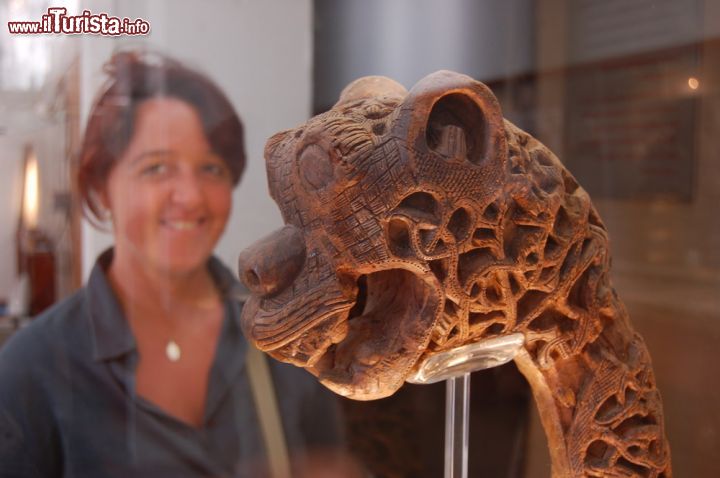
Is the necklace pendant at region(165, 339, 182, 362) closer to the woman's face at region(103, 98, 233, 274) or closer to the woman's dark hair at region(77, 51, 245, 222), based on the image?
the woman's face at region(103, 98, 233, 274)

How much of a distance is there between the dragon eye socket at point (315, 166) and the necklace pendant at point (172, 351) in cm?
68

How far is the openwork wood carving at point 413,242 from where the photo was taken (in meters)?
Result: 0.67

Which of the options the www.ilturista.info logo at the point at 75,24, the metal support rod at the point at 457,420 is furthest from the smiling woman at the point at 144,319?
the metal support rod at the point at 457,420

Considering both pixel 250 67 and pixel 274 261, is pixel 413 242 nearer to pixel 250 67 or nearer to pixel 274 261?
A: pixel 274 261

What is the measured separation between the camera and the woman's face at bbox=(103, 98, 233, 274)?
1190 millimetres

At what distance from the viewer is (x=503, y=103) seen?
53.2 inches

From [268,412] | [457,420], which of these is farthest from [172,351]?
[457,420]

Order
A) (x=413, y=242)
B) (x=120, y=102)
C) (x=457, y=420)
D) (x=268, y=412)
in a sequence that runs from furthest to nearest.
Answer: (x=268, y=412) → (x=120, y=102) → (x=457, y=420) → (x=413, y=242)

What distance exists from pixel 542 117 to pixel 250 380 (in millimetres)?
Result: 761

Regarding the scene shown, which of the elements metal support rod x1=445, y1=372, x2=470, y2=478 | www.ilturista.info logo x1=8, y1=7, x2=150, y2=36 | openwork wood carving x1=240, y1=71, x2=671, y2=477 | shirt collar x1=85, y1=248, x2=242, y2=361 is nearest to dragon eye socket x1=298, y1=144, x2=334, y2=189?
openwork wood carving x1=240, y1=71, x2=671, y2=477

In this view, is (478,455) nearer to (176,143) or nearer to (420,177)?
(176,143)

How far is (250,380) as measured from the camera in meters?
1.32

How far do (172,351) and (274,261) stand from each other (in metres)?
0.65

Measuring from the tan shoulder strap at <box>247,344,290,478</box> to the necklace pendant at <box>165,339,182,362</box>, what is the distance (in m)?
0.13
